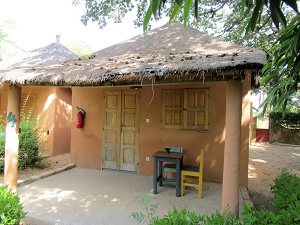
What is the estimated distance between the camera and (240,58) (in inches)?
135

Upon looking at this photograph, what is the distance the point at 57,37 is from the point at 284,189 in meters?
11.3

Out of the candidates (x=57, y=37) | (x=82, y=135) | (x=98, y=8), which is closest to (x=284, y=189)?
(x=82, y=135)

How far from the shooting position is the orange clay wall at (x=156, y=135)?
640 centimetres

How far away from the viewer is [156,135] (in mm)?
7000

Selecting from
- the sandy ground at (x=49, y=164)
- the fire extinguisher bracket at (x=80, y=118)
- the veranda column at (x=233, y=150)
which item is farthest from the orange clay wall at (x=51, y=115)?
the veranda column at (x=233, y=150)

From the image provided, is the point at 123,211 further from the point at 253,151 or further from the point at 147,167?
the point at 253,151

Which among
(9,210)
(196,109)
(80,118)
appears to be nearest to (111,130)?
(80,118)

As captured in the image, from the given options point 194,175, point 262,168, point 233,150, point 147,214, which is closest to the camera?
point 233,150

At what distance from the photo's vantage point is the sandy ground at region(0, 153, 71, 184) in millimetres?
6762

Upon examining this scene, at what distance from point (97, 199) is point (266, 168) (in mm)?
6761

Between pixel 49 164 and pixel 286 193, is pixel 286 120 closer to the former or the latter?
pixel 286 193

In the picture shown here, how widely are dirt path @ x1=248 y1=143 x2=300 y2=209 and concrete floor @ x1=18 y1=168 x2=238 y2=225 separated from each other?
38.8 inches

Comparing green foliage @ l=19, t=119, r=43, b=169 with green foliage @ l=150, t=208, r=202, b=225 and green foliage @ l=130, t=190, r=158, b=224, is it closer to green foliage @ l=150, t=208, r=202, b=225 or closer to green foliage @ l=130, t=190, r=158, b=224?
green foliage @ l=130, t=190, r=158, b=224

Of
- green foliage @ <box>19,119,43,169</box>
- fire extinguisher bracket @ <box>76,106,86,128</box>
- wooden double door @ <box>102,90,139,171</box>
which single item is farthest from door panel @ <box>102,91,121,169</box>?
green foliage @ <box>19,119,43,169</box>
